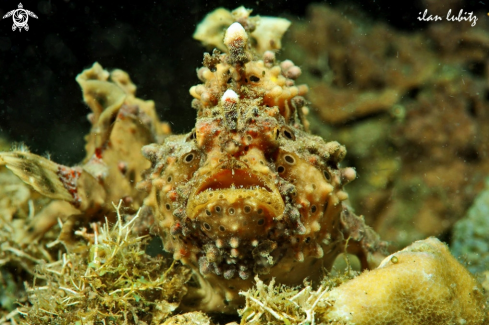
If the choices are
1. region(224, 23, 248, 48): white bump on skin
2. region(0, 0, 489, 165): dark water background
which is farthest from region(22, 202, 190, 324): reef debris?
region(0, 0, 489, 165): dark water background

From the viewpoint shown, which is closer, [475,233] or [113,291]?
[113,291]

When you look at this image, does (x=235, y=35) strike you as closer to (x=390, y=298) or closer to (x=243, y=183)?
(x=243, y=183)

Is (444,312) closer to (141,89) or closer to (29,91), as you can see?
(141,89)

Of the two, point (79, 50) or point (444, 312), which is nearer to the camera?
point (444, 312)

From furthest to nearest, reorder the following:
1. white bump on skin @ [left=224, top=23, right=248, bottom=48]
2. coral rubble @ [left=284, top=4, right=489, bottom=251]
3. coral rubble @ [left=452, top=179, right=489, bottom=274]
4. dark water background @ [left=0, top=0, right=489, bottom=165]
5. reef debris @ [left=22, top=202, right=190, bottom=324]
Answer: dark water background @ [left=0, top=0, right=489, bottom=165], coral rubble @ [left=284, top=4, right=489, bottom=251], coral rubble @ [left=452, top=179, right=489, bottom=274], reef debris @ [left=22, top=202, right=190, bottom=324], white bump on skin @ [left=224, top=23, right=248, bottom=48]

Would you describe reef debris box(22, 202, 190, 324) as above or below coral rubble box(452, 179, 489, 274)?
above

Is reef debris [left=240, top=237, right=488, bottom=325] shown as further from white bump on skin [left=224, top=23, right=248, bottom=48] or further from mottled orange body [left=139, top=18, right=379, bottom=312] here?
white bump on skin [left=224, top=23, right=248, bottom=48]

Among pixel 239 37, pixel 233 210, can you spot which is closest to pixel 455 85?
Answer: pixel 239 37

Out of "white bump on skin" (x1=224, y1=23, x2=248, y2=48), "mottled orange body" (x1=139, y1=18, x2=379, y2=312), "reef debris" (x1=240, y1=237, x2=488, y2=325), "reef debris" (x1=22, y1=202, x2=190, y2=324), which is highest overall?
"white bump on skin" (x1=224, y1=23, x2=248, y2=48)

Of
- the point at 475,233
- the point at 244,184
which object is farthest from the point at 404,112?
the point at 244,184
